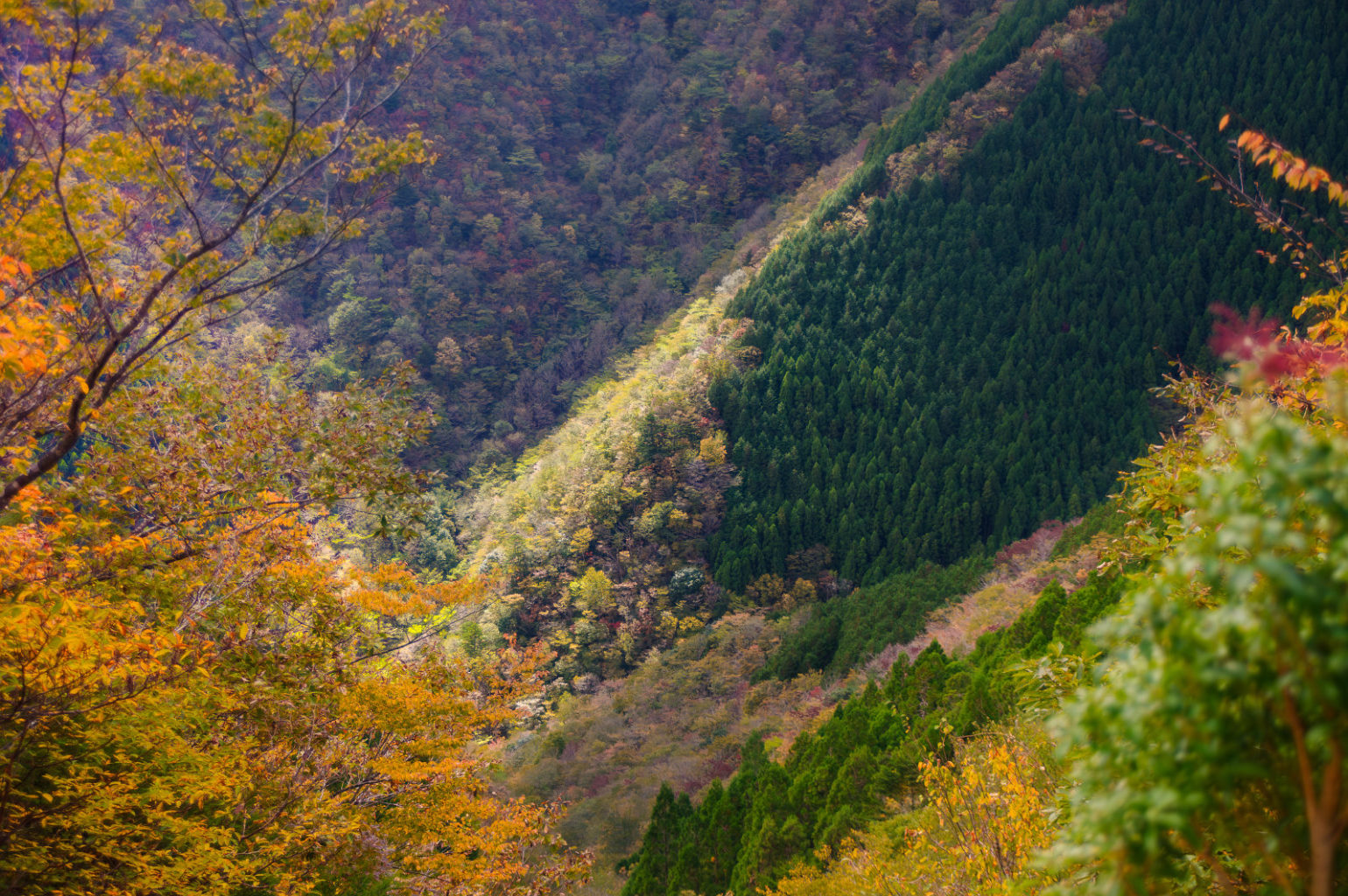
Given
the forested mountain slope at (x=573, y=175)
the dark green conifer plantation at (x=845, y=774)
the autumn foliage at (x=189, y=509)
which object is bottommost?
the dark green conifer plantation at (x=845, y=774)

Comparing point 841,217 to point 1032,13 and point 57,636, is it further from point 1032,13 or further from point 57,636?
point 57,636

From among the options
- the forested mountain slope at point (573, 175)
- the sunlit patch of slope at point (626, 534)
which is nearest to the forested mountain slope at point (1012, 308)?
the sunlit patch of slope at point (626, 534)

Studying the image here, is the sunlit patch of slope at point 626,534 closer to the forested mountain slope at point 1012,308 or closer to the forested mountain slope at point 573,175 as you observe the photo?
the forested mountain slope at point 1012,308

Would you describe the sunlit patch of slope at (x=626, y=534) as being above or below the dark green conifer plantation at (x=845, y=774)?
above

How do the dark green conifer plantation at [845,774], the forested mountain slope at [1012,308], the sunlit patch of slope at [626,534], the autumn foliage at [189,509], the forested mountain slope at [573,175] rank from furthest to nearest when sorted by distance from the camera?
the forested mountain slope at [573,175], the sunlit patch of slope at [626,534], the forested mountain slope at [1012,308], the dark green conifer plantation at [845,774], the autumn foliage at [189,509]

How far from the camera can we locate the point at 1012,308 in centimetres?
2219

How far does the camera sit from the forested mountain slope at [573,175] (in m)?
41.0

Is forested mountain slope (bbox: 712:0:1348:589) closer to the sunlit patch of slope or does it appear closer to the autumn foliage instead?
the sunlit patch of slope

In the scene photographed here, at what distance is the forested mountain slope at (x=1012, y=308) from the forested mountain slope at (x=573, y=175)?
17133 mm

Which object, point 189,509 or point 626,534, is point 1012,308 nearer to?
point 626,534

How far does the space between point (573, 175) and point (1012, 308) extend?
3664 cm

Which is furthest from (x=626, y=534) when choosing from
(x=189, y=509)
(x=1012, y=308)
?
(x=189, y=509)

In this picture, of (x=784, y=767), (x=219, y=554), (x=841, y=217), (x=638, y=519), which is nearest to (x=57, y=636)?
(x=219, y=554)

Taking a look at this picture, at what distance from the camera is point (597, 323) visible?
142ft
